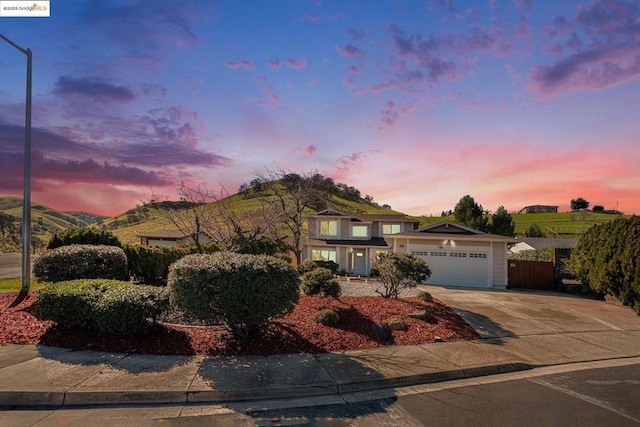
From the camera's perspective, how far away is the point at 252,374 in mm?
5801

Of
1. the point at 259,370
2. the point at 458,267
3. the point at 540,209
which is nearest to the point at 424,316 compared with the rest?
the point at 259,370

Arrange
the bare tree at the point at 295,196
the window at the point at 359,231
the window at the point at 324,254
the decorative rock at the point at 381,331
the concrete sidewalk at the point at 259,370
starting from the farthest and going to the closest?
the window at the point at 359,231, the window at the point at 324,254, the bare tree at the point at 295,196, the decorative rock at the point at 381,331, the concrete sidewalk at the point at 259,370

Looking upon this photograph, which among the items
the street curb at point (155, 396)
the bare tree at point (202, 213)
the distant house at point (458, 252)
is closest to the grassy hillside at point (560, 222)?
the distant house at point (458, 252)

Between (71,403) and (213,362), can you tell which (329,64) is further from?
(71,403)

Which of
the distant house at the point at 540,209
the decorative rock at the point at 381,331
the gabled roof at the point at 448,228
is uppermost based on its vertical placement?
the distant house at the point at 540,209

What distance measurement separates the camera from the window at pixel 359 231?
3122 cm

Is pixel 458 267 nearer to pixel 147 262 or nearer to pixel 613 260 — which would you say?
pixel 613 260

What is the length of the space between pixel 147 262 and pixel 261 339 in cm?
881

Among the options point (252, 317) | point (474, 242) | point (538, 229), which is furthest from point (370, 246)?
point (538, 229)

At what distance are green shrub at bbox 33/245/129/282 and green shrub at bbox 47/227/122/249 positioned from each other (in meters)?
2.09

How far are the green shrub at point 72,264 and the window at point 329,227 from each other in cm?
2229

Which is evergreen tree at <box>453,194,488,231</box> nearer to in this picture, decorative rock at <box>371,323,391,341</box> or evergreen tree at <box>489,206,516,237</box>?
evergreen tree at <box>489,206,516,237</box>

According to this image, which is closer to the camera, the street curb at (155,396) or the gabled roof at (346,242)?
the street curb at (155,396)

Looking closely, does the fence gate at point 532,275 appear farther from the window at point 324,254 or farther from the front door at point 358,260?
the window at point 324,254
